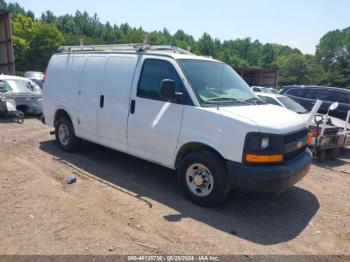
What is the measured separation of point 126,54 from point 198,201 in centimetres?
289

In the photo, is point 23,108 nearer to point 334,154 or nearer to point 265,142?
point 334,154

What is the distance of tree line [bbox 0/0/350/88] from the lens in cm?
6269

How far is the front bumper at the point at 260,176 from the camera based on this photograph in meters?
4.40

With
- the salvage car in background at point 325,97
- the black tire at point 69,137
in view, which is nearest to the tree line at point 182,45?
the salvage car in background at point 325,97

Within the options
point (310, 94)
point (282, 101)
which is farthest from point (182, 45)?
point (282, 101)

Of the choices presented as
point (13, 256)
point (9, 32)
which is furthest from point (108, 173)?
point (9, 32)

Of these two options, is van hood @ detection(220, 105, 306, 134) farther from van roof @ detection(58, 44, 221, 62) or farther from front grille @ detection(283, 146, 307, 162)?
van roof @ detection(58, 44, 221, 62)

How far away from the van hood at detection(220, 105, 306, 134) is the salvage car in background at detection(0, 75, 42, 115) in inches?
389

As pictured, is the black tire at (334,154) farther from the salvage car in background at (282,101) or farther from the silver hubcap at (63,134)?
the silver hubcap at (63,134)

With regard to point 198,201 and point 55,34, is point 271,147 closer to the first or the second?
point 198,201

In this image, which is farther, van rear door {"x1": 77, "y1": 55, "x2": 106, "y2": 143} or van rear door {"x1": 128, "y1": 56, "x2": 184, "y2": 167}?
van rear door {"x1": 77, "y1": 55, "x2": 106, "y2": 143}

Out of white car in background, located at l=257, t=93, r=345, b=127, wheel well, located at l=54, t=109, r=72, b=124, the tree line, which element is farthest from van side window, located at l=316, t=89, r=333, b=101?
the tree line

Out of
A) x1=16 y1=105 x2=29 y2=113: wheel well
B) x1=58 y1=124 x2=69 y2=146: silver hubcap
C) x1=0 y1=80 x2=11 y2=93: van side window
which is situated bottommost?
x1=16 y1=105 x2=29 y2=113: wheel well

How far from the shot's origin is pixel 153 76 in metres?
5.54
